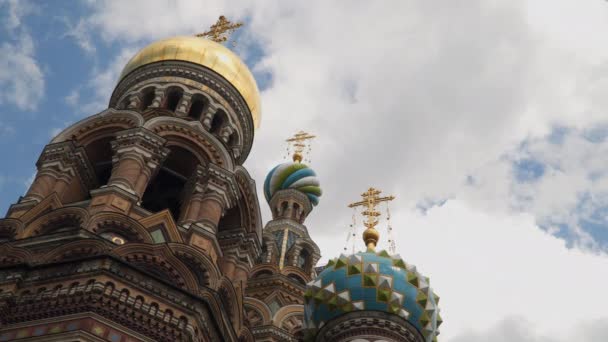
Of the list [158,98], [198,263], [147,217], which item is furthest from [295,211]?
[198,263]

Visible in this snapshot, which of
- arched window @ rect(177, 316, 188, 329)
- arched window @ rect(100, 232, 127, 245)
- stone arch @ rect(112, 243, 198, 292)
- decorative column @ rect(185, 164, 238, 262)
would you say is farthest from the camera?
decorative column @ rect(185, 164, 238, 262)

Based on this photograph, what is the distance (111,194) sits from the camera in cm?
1188

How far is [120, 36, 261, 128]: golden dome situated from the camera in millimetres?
16234

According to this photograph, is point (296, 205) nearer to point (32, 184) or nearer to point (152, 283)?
point (32, 184)

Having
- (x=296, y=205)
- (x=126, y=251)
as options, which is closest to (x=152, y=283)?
(x=126, y=251)

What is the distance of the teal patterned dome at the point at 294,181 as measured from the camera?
21.7 metres

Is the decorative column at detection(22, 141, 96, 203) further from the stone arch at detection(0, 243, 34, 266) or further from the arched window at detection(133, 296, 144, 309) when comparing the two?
the arched window at detection(133, 296, 144, 309)

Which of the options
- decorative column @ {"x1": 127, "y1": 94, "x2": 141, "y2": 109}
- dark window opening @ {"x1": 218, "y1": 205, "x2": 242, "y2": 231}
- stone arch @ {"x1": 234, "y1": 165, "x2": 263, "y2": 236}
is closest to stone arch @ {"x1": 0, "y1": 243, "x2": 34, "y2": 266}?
dark window opening @ {"x1": 218, "y1": 205, "x2": 242, "y2": 231}

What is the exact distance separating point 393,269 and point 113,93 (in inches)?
287

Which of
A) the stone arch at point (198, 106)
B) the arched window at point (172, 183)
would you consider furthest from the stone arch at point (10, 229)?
the stone arch at point (198, 106)

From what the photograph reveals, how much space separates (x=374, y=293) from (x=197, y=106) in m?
5.48

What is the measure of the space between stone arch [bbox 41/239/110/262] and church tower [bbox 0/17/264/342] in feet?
0.05

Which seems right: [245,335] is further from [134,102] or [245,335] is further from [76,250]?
[134,102]

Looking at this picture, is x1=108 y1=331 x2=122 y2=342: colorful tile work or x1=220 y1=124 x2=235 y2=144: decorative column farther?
x1=220 y1=124 x2=235 y2=144: decorative column
